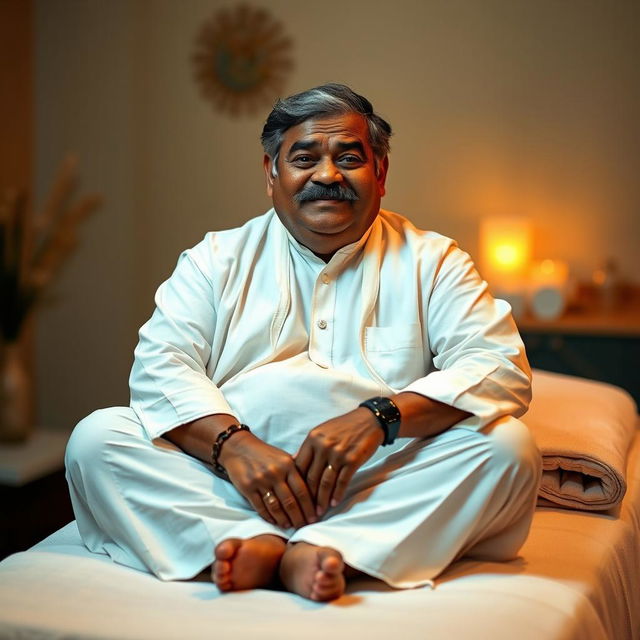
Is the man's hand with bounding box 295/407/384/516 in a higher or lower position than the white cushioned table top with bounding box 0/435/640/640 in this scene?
higher

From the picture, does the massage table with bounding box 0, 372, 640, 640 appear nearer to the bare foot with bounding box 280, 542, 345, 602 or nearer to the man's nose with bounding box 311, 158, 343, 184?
the bare foot with bounding box 280, 542, 345, 602

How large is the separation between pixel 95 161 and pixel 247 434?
2971mm

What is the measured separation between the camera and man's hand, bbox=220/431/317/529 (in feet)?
5.91

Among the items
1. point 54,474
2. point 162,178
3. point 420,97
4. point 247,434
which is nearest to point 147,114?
point 162,178

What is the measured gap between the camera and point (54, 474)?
13.1 ft

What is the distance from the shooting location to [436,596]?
168 centimetres

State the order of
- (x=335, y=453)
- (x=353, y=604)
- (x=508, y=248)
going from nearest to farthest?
1. (x=353, y=604)
2. (x=335, y=453)
3. (x=508, y=248)

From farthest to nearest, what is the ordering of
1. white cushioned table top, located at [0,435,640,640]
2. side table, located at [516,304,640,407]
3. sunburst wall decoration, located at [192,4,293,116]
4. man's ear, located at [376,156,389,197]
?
sunburst wall decoration, located at [192,4,293,116] < side table, located at [516,304,640,407] < man's ear, located at [376,156,389,197] < white cushioned table top, located at [0,435,640,640]

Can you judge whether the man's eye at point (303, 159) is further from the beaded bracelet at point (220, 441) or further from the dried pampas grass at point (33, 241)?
the dried pampas grass at point (33, 241)

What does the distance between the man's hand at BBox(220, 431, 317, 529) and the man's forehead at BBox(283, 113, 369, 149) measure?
0.70m

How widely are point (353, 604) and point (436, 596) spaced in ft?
0.48

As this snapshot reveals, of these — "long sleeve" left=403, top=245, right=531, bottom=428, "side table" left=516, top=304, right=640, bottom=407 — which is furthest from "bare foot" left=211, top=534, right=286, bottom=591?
"side table" left=516, top=304, right=640, bottom=407

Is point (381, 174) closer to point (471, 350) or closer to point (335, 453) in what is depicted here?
point (471, 350)

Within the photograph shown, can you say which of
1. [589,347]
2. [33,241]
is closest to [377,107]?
[589,347]
